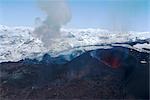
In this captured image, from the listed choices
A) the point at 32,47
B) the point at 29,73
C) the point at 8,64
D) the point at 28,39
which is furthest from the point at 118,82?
the point at 28,39

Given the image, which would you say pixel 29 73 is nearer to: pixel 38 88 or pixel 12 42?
pixel 38 88

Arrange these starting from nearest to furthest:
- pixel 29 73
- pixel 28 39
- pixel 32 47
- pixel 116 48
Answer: pixel 116 48 → pixel 29 73 → pixel 32 47 → pixel 28 39

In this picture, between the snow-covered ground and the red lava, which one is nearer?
the red lava

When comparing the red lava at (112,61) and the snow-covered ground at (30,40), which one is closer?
the red lava at (112,61)

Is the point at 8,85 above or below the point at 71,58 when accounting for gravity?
below

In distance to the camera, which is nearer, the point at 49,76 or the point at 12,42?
the point at 49,76

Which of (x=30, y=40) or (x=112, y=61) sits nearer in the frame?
(x=112, y=61)

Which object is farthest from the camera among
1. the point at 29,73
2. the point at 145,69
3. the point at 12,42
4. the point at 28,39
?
the point at 12,42

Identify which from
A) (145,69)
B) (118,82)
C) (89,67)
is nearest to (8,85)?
(89,67)

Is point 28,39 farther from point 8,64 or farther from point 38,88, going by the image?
point 38,88
